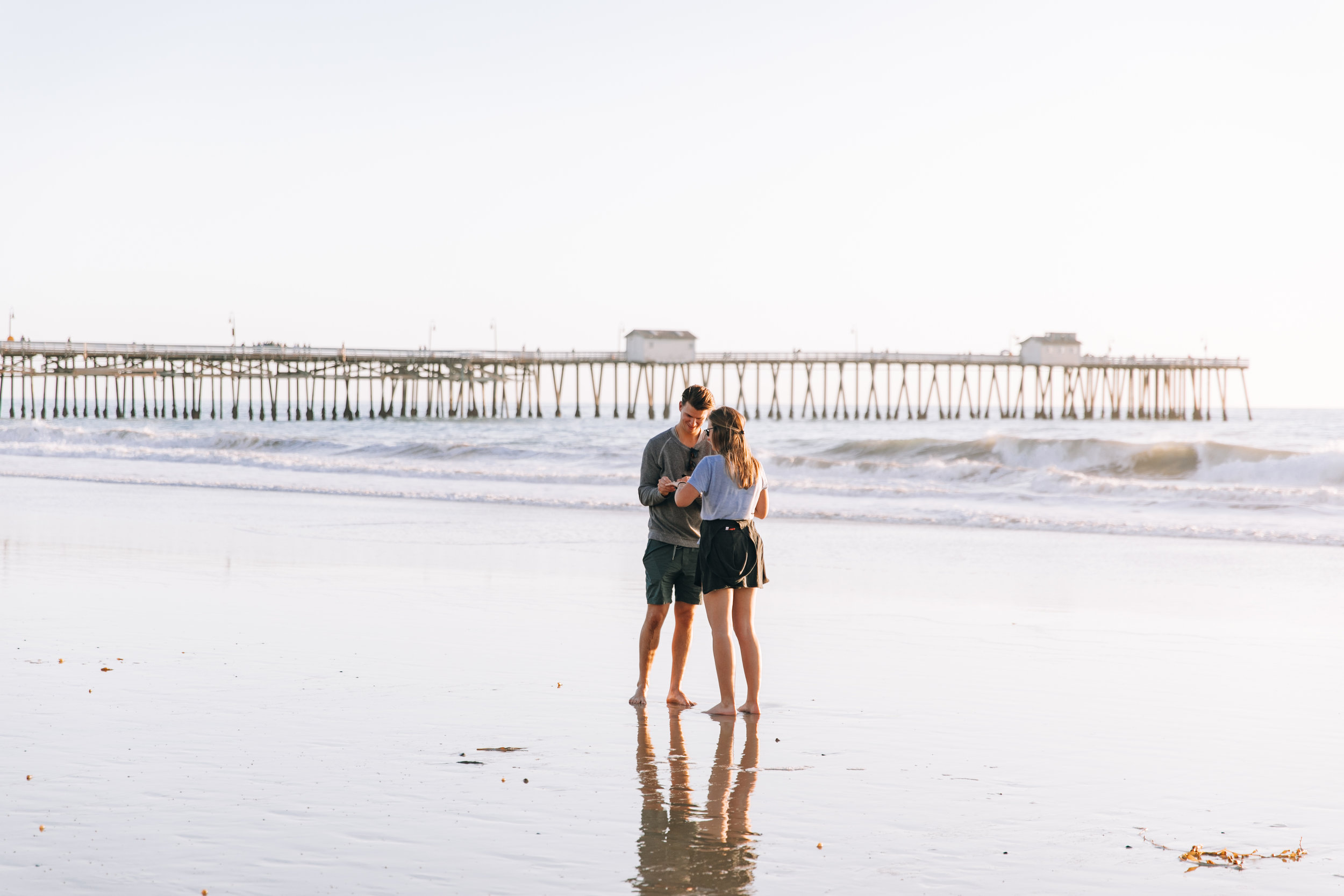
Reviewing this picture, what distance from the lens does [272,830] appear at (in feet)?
11.7

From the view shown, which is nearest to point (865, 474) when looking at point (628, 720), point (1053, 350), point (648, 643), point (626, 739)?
point (648, 643)

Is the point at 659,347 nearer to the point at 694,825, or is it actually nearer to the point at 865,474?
the point at 865,474

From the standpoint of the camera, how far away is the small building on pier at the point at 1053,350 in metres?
70.9

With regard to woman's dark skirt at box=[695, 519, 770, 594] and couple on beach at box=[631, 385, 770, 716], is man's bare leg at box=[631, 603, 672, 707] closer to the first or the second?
couple on beach at box=[631, 385, 770, 716]

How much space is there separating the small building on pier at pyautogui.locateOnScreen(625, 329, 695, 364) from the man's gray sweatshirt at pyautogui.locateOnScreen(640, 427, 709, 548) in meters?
60.3

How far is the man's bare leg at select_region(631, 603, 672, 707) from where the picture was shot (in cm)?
543

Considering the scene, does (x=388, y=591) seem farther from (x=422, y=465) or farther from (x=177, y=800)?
(x=422, y=465)

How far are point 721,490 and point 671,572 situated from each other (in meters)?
0.51

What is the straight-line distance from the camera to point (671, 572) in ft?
17.9

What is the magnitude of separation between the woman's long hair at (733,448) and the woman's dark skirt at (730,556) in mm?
188

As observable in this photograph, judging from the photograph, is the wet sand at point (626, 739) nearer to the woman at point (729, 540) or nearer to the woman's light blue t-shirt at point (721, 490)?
the woman at point (729, 540)

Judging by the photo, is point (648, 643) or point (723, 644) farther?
point (648, 643)

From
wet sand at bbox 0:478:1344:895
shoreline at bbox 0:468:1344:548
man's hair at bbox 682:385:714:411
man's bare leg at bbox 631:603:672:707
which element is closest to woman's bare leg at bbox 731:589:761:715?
wet sand at bbox 0:478:1344:895

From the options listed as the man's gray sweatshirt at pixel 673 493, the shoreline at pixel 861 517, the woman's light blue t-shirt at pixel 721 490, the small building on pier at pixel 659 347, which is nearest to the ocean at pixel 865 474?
the shoreline at pixel 861 517
